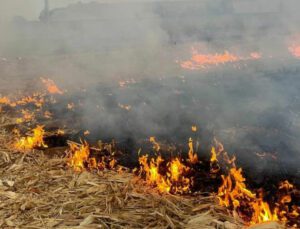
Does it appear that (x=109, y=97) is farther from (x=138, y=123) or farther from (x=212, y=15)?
(x=212, y=15)

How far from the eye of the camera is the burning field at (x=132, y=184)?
3.37 metres

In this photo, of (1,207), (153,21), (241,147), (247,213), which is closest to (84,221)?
(1,207)

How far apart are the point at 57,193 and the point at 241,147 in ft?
8.87

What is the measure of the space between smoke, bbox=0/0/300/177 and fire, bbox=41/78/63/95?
0.34 m

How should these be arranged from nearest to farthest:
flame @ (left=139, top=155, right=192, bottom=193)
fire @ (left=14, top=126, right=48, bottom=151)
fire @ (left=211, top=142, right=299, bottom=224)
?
1. fire @ (left=211, top=142, right=299, bottom=224)
2. flame @ (left=139, top=155, right=192, bottom=193)
3. fire @ (left=14, top=126, right=48, bottom=151)

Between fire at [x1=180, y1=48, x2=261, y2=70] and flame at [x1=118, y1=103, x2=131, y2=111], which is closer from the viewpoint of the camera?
flame at [x1=118, y1=103, x2=131, y2=111]

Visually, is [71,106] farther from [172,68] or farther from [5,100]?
[172,68]

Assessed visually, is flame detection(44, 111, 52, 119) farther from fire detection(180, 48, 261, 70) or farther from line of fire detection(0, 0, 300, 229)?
fire detection(180, 48, 261, 70)

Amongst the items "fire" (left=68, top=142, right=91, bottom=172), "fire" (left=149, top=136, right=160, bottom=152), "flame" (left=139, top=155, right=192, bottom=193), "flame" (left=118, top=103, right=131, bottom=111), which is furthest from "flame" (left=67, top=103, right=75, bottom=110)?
"flame" (left=139, top=155, right=192, bottom=193)

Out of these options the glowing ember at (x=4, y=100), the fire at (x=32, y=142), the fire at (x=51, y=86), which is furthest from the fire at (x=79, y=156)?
the fire at (x=51, y=86)

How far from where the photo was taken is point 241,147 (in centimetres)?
496

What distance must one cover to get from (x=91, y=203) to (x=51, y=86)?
663 centimetres

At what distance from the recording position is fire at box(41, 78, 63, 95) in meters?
9.21

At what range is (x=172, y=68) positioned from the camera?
38.8 feet
